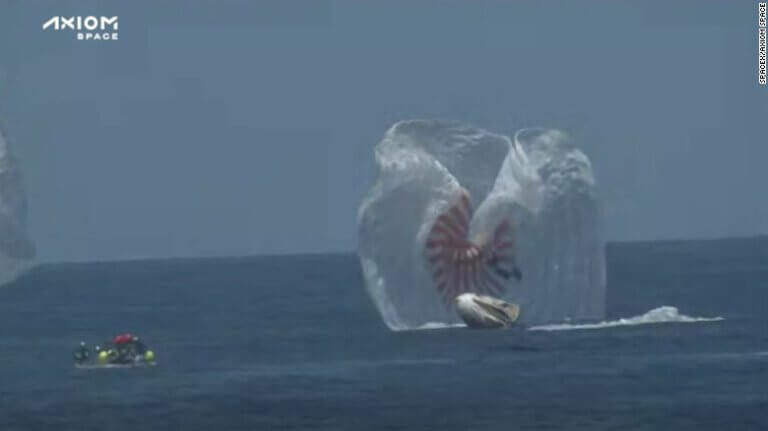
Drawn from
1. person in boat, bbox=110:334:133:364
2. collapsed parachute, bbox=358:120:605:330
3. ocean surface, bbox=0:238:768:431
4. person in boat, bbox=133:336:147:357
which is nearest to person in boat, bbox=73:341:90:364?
ocean surface, bbox=0:238:768:431

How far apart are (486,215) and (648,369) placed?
8.53 meters

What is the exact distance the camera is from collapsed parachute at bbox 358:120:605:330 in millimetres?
100938

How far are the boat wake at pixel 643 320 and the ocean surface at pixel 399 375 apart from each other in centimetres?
14

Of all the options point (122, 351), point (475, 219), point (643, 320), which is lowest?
point (643, 320)

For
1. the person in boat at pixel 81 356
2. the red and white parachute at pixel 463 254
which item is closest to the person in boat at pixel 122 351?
the person in boat at pixel 81 356

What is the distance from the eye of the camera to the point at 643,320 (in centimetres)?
12081

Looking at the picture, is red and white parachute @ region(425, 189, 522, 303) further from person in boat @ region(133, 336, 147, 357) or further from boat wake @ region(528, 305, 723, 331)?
person in boat @ region(133, 336, 147, 357)

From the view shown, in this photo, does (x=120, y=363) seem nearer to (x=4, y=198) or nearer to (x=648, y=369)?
(x=648, y=369)

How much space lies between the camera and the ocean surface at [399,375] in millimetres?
84500

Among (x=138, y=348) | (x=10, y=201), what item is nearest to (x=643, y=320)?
(x=138, y=348)

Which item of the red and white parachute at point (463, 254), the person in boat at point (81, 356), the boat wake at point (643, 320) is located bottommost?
the boat wake at point (643, 320)

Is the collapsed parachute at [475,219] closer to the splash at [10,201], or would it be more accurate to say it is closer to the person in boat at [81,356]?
the person in boat at [81,356]

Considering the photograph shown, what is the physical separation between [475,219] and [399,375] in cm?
821

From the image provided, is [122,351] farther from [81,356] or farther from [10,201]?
[10,201]
